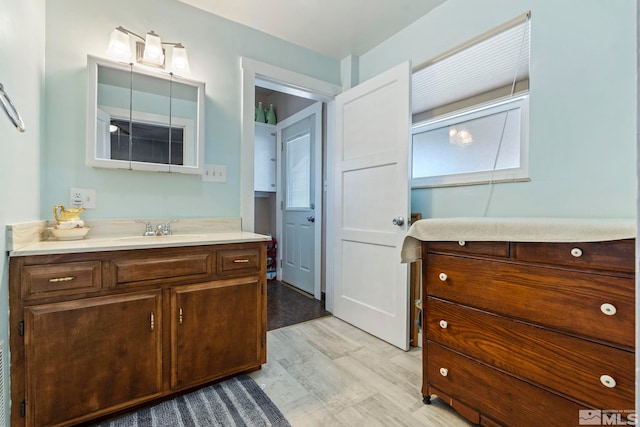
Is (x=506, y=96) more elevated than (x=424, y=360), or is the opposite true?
(x=506, y=96)

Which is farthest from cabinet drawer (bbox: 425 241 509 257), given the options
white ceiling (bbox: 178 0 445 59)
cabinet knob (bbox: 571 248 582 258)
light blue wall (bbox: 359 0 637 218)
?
white ceiling (bbox: 178 0 445 59)

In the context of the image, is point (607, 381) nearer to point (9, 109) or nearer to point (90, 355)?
point (90, 355)

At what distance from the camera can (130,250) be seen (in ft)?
4.60

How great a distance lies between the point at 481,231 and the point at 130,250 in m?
1.62

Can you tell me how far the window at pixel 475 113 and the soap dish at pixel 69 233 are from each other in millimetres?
2201

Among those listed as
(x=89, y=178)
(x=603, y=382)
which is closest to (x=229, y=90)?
(x=89, y=178)

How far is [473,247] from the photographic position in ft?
4.35

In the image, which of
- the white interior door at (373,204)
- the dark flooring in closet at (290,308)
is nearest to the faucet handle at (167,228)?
the dark flooring in closet at (290,308)

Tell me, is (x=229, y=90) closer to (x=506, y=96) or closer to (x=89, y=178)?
(x=89, y=178)

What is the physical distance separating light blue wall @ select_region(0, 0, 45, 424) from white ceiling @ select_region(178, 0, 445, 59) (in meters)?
0.96

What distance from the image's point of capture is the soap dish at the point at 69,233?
152 cm

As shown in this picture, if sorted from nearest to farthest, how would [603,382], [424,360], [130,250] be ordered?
[603,382] → [130,250] → [424,360]

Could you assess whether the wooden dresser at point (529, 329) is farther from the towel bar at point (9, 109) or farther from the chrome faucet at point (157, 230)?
the towel bar at point (9, 109)

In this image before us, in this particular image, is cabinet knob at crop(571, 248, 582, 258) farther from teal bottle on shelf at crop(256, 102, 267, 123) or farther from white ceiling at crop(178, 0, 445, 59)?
teal bottle on shelf at crop(256, 102, 267, 123)
